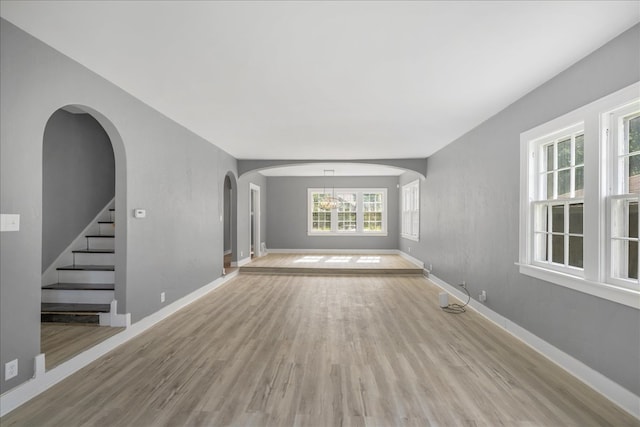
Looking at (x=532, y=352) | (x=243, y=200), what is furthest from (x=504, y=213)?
(x=243, y=200)

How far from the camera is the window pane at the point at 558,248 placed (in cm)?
324

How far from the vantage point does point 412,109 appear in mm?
4227

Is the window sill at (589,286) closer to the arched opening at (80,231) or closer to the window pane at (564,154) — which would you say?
the window pane at (564,154)

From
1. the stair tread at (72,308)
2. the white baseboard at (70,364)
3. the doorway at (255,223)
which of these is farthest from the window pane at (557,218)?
the doorway at (255,223)

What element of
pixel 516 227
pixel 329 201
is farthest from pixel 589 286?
pixel 329 201

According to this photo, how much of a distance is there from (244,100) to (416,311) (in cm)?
356

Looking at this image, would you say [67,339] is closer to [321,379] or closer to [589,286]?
[321,379]

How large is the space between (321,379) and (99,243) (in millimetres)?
3633

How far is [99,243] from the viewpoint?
465 cm

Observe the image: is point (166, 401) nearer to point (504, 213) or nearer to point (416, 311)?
point (416, 311)

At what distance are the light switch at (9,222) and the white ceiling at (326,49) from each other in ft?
4.33

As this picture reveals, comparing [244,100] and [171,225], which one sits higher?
[244,100]

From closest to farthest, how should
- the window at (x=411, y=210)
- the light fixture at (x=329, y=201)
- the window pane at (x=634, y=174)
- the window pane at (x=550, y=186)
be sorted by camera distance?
the window pane at (x=634, y=174) < the window pane at (x=550, y=186) < the window at (x=411, y=210) < the light fixture at (x=329, y=201)

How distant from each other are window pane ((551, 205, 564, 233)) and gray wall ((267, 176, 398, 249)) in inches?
306
